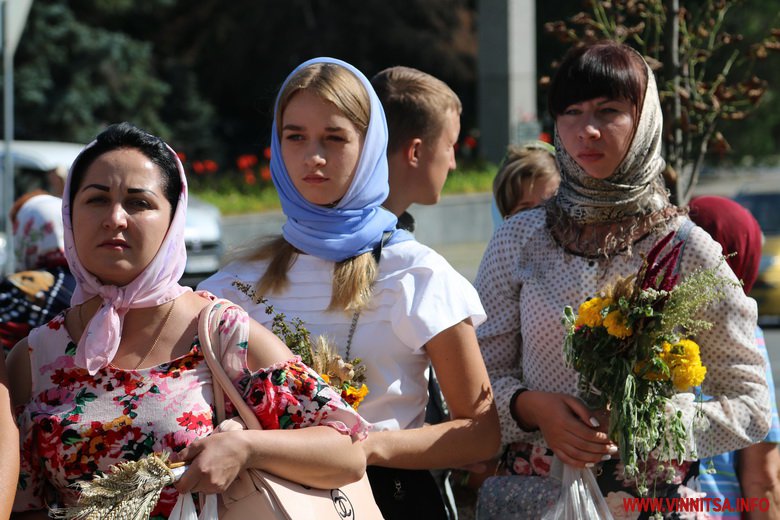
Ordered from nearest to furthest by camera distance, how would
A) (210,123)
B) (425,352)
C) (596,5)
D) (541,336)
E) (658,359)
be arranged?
(658,359), (425,352), (541,336), (596,5), (210,123)

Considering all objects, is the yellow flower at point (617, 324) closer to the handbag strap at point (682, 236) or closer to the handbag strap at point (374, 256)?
the handbag strap at point (682, 236)

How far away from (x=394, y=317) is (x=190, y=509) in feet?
2.88

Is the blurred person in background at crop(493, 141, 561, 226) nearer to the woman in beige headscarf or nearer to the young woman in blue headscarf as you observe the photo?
the woman in beige headscarf

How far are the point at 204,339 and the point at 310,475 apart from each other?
395mm

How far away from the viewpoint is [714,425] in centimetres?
319

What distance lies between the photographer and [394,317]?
311 cm

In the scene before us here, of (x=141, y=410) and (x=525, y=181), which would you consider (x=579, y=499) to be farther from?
(x=525, y=181)

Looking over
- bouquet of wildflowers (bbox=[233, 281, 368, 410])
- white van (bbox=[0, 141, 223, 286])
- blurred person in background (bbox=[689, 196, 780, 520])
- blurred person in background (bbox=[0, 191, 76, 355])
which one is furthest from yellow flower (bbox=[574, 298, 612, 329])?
white van (bbox=[0, 141, 223, 286])

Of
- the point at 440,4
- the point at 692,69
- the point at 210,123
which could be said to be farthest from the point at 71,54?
the point at 692,69

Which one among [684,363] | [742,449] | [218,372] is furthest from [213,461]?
[742,449]

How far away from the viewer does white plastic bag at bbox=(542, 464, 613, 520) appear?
3084 millimetres

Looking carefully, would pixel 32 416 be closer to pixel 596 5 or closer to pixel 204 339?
pixel 204 339

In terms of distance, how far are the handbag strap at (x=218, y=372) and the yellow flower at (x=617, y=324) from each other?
0.93 metres

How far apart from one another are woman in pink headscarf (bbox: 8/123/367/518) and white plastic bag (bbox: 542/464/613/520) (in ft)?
2.47
